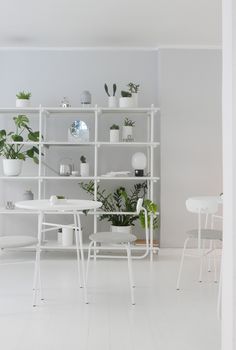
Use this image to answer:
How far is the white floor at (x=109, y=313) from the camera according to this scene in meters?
2.42

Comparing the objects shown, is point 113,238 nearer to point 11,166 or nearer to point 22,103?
point 11,166

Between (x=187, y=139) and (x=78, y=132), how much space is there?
1303 mm

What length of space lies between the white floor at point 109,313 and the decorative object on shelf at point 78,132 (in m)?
1.52

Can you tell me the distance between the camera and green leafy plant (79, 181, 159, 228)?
4758mm

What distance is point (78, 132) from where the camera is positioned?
16.3ft

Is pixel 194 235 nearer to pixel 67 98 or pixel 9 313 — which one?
pixel 9 313

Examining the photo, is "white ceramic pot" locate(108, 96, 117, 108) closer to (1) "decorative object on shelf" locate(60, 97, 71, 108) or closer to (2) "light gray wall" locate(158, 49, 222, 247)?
(1) "decorative object on shelf" locate(60, 97, 71, 108)

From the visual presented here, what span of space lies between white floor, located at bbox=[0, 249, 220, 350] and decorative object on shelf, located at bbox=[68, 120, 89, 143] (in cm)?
152

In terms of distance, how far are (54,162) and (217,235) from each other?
2428 mm

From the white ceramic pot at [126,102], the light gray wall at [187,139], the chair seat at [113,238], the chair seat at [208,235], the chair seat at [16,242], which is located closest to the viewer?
the chair seat at [16,242]

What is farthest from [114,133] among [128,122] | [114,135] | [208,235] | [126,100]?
[208,235]

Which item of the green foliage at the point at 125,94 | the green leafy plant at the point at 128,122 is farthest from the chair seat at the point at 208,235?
the green foliage at the point at 125,94

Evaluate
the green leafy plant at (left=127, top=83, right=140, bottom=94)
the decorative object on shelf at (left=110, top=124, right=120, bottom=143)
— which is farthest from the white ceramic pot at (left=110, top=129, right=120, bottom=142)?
the green leafy plant at (left=127, top=83, right=140, bottom=94)

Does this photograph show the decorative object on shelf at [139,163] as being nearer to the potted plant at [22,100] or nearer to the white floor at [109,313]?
the white floor at [109,313]
